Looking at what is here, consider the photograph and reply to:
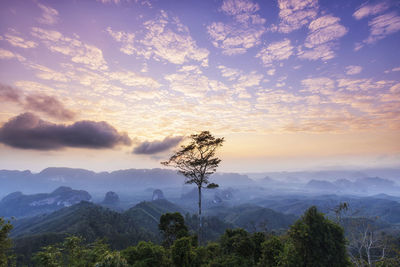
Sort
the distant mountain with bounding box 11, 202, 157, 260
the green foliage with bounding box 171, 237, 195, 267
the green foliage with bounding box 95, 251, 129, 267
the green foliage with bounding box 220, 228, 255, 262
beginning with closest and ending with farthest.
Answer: the green foliage with bounding box 95, 251, 129, 267 → the green foliage with bounding box 171, 237, 195, 267 → the green foliage with bounding box 220, 228, 255, 262 → the distant mountain with bounding box 11, 202, 157, 260

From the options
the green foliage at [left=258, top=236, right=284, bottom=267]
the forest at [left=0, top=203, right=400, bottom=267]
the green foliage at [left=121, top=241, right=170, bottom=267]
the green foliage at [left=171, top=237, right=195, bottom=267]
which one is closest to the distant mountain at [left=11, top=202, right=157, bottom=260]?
the forest at [left=0, top=203, right=400, bottom=267]

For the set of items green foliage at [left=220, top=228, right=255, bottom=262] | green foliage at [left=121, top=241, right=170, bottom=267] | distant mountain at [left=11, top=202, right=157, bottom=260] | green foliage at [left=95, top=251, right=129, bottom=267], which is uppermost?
green foliage at [left=95, top=251, right=129, bottom=267]

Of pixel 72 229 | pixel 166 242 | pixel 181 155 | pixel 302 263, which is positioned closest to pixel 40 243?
pixel 72 229

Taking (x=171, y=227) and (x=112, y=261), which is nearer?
(x=112, y=261)

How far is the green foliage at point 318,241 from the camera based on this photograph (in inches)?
606

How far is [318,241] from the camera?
15688mm

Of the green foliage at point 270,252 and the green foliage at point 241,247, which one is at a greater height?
the green foliage at point 270,252

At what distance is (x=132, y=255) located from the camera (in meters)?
24.7

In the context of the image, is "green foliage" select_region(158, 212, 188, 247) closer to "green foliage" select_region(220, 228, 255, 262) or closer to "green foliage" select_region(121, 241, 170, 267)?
"green foliage" select_region(220, 228, 255, 262)

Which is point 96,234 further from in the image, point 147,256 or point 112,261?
point 112,261

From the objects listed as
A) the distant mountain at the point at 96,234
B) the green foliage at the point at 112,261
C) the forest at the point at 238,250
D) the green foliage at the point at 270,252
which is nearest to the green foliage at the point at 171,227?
the forest at the point at 238,250

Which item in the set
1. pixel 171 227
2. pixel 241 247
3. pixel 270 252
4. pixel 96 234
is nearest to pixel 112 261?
pixel 270 252

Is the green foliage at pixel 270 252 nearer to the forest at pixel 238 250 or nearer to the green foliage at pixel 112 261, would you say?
the forest at pixel 238 250

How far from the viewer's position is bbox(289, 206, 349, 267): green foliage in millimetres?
15398
